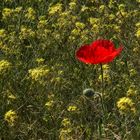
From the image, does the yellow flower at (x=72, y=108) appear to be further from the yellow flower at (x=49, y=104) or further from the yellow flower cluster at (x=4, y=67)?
the yellow flower cluster at (x=4, y=67)

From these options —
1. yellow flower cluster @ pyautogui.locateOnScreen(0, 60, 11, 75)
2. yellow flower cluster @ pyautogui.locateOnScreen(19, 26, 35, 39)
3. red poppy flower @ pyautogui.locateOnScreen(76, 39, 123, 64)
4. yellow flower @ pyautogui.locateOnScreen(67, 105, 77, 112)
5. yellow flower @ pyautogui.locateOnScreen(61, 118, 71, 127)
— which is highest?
red poppy flower @ pyautogui.locateOnScreen(76, 39, 123, 64)

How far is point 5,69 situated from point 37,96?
31cm

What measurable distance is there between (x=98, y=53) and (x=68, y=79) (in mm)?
1391

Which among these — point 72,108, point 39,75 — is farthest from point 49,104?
point 39,75

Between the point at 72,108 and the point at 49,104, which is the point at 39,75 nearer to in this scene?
the point at 49,104

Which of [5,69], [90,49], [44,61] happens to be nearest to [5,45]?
[44,61]

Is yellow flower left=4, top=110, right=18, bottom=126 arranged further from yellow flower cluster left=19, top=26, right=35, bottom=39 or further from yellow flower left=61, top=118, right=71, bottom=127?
yellow flower cluster left=19, top=26, right=35, bottom=39

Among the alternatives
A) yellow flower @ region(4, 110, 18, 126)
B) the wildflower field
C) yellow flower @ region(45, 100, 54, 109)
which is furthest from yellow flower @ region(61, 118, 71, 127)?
yellow flower @ region(4, 110, 18, 126)

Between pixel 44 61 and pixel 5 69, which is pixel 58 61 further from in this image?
pixel 5 69

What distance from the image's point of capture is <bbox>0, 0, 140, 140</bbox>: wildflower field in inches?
125

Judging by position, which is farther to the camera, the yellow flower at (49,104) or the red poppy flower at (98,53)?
the yellow flower at (49,104)

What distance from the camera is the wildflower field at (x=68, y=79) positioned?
3176mm

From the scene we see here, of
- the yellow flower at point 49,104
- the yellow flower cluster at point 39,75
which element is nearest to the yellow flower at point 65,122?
the yellow flower at point 49,104

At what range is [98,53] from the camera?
2545 mm
